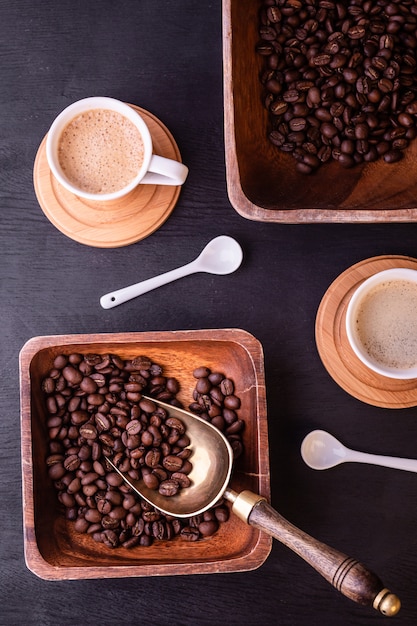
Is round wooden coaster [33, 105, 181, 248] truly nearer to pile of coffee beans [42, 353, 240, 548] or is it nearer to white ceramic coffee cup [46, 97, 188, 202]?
white ceramic coffee cup [46, 97, 188, 202]

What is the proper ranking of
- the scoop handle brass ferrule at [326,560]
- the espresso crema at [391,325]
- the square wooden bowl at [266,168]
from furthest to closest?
1. the espresso crema at [391,325]
2. the square wooden bowl at [266,168]
3. the scoop handle brass ferrule at [326,560]

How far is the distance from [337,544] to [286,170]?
0.74 meters

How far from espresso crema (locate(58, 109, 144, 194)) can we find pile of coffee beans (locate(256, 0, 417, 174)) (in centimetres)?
27

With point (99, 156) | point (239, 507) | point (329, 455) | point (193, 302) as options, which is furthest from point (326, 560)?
point (99, 156)

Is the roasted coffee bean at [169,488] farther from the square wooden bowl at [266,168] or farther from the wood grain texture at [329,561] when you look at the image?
the square wooden bowl at [266,168]

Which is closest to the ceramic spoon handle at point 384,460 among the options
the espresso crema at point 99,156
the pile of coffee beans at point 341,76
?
the pile of coffee beans at point 341,76

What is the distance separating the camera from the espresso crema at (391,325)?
1307mm

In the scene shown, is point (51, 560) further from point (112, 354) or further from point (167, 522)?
point (112, 354)

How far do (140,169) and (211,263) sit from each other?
0.23 meters

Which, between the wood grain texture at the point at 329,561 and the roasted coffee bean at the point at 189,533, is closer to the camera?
the wood grain texture at the point at 329,561

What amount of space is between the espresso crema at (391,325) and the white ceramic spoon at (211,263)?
0.87 ft

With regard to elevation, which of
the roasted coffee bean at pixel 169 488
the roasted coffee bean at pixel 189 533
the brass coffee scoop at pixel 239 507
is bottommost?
the roasted coffee bean at pixel 189 533

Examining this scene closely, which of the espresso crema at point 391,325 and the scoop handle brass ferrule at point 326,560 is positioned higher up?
the espresso crema at point 391,325

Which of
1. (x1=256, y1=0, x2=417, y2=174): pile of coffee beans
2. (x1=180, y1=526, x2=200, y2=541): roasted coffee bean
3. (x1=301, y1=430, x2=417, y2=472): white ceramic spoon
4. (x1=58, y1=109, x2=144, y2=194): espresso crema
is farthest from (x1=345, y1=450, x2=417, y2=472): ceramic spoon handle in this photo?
(x1=58, y1=109, x2=144, y2=194): espresso crema
